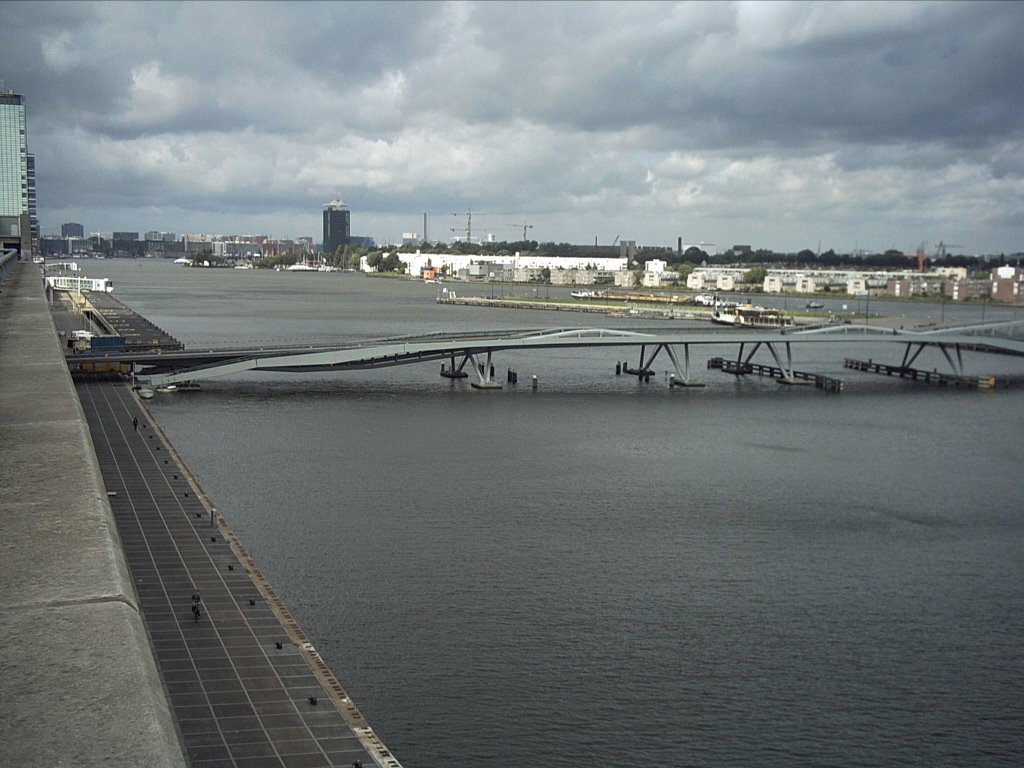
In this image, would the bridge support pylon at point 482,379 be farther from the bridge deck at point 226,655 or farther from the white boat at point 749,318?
the white boat at point 749,318

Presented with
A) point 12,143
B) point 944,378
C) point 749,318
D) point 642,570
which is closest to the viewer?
point 642,570

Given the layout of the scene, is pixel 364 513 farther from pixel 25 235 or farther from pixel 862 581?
pixel 25 235

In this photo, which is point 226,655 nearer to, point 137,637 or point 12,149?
point 137,637

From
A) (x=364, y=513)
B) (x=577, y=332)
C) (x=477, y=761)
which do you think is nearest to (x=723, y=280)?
(x=577, y=332)

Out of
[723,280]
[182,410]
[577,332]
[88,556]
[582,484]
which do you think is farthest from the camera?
[723,280]

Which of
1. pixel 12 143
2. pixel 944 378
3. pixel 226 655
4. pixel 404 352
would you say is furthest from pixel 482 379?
pixel 12 143

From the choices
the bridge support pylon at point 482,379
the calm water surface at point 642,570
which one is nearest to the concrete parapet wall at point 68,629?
the calm water surface at point 642,570
